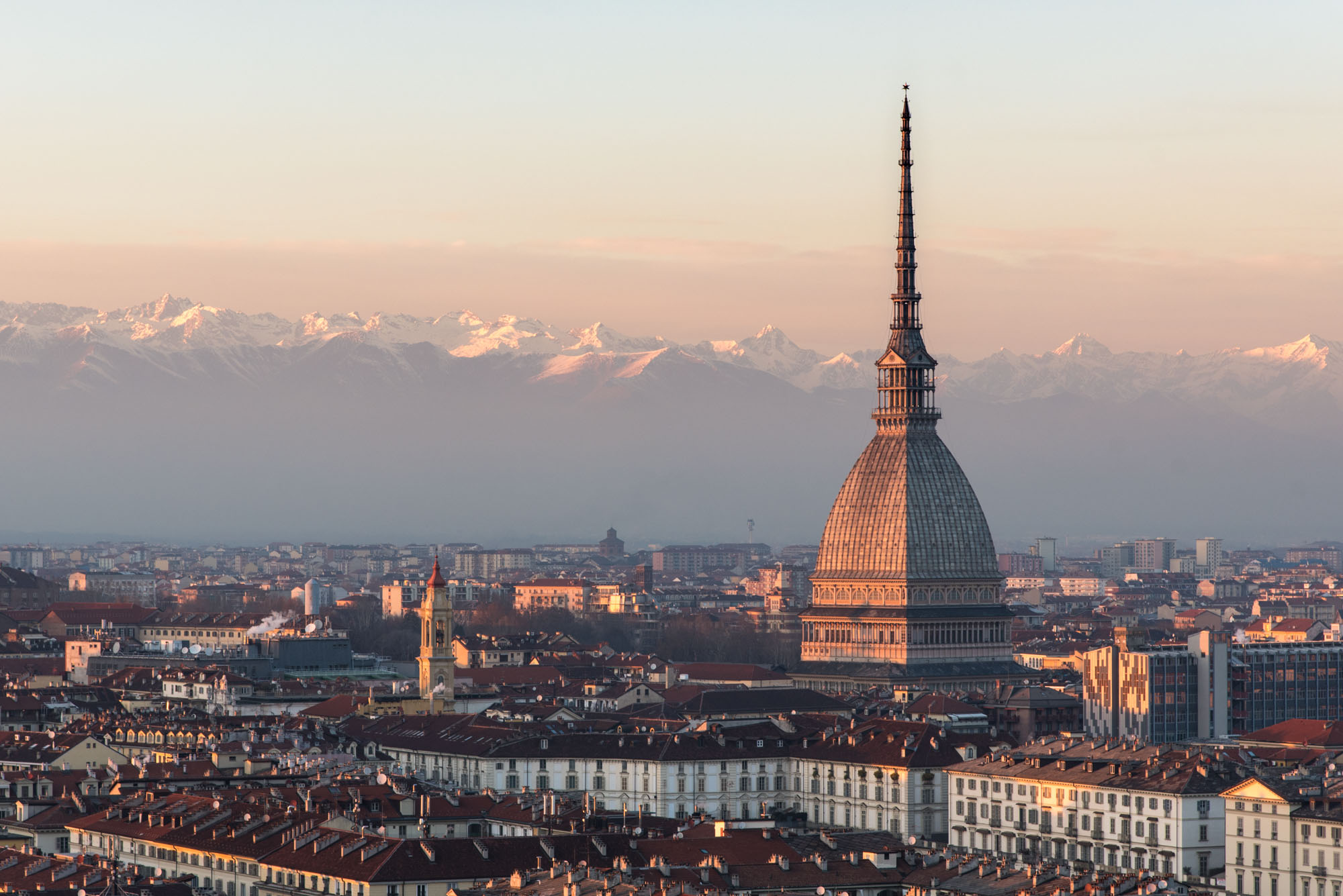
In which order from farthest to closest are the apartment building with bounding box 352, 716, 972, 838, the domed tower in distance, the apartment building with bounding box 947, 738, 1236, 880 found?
the domed tower in distance
the apartment building with bounding box 352, 716, 972, 838
the apartment building with bounding box 947, 738, 1236, 880

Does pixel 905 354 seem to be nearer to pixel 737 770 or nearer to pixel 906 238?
pixel 906 238

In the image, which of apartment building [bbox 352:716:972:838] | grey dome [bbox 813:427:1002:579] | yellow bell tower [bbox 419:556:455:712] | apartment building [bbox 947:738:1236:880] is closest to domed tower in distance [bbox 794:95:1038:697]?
grey dome [bbox 813:427:1002:579]

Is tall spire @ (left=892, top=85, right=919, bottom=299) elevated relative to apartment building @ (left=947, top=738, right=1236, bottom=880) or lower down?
elevated

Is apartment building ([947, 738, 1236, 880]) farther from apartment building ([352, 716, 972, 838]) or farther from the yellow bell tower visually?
the yellow bell tower

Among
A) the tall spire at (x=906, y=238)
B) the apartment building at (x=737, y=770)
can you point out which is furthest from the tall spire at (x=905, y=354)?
the apartment building at (x=737, y=770)

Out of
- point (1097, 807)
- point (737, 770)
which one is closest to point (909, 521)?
point (737, 770)

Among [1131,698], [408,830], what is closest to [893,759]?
[408,830]

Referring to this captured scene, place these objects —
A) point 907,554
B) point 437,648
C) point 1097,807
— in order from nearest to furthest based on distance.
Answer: point 1097,807 → point 437,648 → point 907,554
